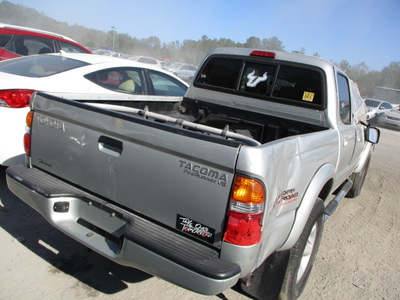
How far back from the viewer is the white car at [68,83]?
3.58 m

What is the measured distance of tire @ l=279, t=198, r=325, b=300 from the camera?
8.20 ft

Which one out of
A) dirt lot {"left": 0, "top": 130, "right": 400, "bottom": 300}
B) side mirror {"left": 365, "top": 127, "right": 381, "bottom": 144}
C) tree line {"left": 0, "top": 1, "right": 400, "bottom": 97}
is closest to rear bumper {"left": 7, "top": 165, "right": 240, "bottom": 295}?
dirt lot {"left": 0, "top": 130, "right": 400, "bottom": 300}

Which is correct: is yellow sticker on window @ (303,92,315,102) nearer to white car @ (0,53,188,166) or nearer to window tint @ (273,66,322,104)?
window tint @ (273,66,322,104)

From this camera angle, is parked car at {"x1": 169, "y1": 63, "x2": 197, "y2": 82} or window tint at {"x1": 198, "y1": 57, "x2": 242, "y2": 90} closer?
window tint at {"x1": 198, "y1": 57, "x2": 242, "y2": 90}

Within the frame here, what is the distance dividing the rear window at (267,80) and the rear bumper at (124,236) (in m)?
2.15

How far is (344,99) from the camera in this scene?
145 inches

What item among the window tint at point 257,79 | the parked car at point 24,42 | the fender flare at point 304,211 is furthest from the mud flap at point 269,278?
the parked car at point 24,42

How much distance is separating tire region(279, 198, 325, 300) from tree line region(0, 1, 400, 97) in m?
38.1

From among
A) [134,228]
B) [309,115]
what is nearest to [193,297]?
[134,228]

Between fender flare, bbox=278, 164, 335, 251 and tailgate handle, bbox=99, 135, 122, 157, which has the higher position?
tailgate handle, bbox=99, 135, 122, 157

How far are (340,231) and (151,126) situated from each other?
316 cm

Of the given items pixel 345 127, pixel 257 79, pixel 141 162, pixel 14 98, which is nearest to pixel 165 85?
pixel 257 79

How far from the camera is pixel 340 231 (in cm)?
416

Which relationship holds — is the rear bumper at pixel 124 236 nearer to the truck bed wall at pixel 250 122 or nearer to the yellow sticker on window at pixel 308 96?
the truck bed wall at pixel 250 122
